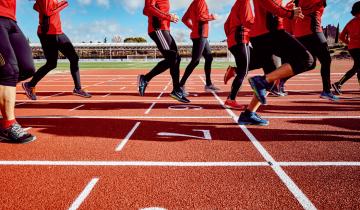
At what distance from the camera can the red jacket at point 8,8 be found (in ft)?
10.8

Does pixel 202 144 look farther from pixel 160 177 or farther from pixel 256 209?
pixel 256 209

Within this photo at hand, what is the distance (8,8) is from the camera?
3379mm

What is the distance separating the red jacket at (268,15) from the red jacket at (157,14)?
2.03m

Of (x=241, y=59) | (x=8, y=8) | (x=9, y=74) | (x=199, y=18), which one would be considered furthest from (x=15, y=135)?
(x=199, y=18)

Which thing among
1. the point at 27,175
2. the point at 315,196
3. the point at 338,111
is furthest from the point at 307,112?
the point at 27,175

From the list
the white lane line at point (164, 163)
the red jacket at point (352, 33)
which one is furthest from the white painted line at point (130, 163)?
the red jacket at point (352, 33)

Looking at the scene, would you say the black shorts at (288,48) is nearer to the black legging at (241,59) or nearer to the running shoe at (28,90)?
the black legging at (241,59)

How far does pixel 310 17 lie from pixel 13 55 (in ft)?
18.0

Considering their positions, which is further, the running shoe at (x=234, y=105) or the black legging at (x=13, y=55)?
the running shoe at (x=234, y=105)

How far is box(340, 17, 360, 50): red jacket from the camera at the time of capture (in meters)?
6.92

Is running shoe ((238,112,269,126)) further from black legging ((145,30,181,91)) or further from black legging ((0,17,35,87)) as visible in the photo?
black legging ((0,17,35,87))

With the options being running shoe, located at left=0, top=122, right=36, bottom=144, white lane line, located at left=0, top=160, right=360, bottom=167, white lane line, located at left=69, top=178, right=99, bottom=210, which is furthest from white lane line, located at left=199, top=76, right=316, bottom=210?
running shoe, located at left=0, top=122, right=36, bottom=144

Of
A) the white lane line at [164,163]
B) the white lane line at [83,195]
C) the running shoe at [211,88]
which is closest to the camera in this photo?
the white lane line at [83,195]

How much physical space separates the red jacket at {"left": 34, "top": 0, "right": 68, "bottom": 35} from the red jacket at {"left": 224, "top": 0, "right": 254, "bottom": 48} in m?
3.53
